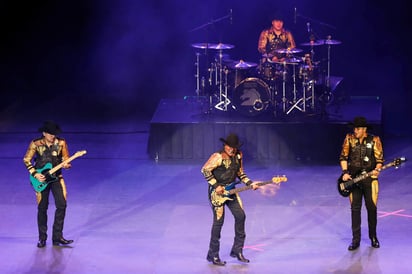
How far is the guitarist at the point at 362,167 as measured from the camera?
514 inches

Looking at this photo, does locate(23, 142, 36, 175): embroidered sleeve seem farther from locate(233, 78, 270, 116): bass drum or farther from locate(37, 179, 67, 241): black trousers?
locate(233, 78, 270, 116): bass drum

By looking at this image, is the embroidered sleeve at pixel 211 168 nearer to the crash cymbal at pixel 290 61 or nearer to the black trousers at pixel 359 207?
the black trousers at pixel 359 207

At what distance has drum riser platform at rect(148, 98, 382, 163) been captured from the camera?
1873cm

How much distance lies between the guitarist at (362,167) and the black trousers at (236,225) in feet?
5.39

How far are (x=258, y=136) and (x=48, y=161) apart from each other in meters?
6.60

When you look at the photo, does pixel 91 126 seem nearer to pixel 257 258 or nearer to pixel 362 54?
pixel 362 54

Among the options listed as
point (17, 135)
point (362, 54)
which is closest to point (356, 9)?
point (362, 54)

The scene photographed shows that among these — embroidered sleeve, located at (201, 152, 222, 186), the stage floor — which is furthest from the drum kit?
embroidered sleeve, located at (201, 152, 222, 186)

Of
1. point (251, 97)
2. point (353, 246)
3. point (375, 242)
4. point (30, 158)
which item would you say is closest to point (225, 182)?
point (353, 246)

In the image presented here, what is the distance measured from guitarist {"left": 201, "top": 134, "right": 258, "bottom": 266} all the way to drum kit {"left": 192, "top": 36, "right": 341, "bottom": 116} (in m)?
7.11

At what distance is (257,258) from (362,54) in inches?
470

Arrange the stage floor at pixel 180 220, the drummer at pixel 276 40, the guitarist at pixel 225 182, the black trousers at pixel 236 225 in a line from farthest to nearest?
the drummer at pixel 276 40 < the stage floor at pixel 180 220 < the black trousers at pixel 236 225 < the guitarist at pixel 225 182

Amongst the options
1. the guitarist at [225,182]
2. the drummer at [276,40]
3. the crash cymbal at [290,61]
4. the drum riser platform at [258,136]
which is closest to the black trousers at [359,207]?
the guitarist at [225,182]

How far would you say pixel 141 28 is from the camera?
2438cm
